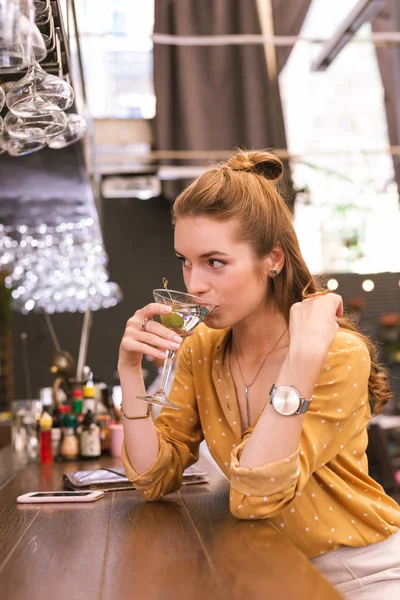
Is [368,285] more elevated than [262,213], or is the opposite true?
[368,285]

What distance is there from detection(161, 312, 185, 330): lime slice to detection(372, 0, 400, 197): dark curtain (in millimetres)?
4867

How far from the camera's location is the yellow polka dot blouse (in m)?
1.60

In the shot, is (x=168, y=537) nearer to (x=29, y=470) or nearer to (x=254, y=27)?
(x=29, y=470)

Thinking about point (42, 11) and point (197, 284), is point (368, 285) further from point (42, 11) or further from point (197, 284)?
point (42, 11)

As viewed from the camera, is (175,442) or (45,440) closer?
(175,442)

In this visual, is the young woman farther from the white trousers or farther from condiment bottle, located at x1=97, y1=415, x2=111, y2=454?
condiment bottle, located at x1=97, y1=415, x2=111, y2=454

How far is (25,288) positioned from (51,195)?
221 centimetres

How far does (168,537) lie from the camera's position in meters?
1.54

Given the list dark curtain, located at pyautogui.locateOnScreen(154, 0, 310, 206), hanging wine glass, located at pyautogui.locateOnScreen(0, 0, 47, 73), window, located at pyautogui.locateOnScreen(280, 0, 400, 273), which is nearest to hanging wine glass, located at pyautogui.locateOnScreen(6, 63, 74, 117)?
hanging wine glass, located at pyautogui.locateOnScreen(0, 0, 47, 73)

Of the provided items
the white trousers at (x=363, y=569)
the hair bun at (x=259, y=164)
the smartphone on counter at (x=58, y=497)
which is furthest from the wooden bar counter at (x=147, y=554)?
the hair bun at (x=259, y=164)

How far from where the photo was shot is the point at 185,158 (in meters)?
6.71

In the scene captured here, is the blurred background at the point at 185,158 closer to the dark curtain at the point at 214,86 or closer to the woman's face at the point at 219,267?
the dark curtain at the point at 214,86

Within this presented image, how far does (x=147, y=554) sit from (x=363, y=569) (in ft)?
1.85

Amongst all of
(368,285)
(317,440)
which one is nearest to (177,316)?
(317,440)
